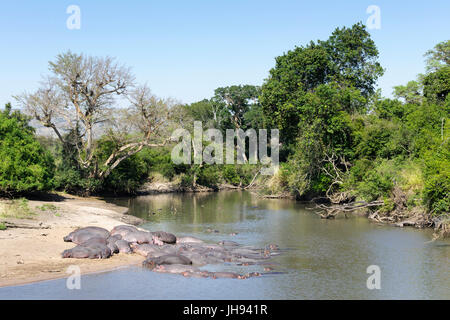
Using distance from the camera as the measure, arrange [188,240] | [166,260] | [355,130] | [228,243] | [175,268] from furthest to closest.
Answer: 1. [355,130]
2. [188,240]
3. [228,243]
4. [166,260]
5. [175,268]

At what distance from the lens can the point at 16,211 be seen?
23.4 meters

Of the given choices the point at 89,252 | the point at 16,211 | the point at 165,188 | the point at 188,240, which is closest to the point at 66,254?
the point at 89,252

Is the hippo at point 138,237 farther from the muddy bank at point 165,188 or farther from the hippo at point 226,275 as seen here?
the muddy bank at point 165,188

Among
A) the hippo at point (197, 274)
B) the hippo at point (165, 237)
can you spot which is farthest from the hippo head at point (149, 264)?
the hippo at point (165, 237)

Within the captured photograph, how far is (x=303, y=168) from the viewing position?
3594 centimetres

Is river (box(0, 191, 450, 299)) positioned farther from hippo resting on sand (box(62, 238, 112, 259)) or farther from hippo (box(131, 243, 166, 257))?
hippo (box(131, 243, 166, 257))

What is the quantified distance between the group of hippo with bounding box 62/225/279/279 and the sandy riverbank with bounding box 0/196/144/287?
1.31 feet

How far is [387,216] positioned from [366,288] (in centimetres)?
1318

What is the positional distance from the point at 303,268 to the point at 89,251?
758 centimetres

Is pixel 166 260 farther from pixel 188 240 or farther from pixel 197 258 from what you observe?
pixel 188 240

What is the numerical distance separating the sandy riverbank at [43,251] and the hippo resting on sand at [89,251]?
0.25 m

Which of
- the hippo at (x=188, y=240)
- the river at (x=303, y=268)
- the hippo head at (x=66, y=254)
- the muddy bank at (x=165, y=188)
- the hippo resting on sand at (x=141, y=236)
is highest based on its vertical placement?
the muddy bank at (x=165, y=188)

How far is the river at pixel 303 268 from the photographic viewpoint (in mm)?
14430
